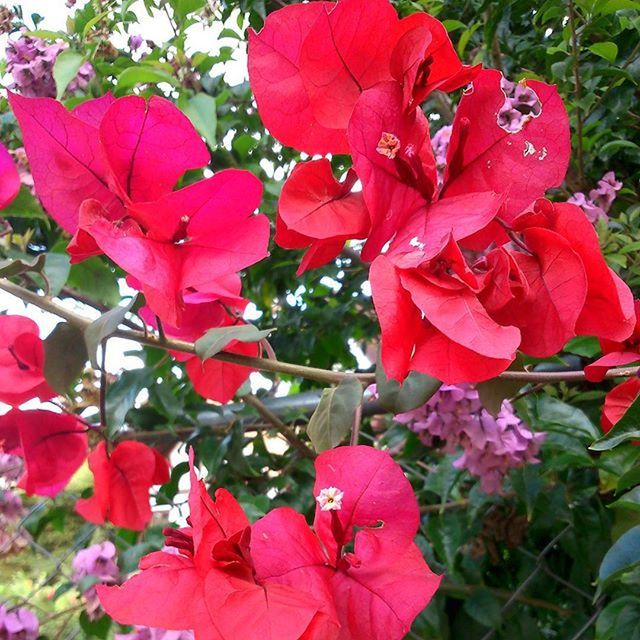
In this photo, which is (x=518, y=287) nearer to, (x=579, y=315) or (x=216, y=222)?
(x=579, y=315)

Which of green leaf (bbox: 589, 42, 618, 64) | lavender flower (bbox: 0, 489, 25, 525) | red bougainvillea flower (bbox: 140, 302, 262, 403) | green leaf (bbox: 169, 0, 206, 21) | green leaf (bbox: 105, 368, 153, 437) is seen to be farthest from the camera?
lavender flower (bbox: 0, 489, 25, 525)

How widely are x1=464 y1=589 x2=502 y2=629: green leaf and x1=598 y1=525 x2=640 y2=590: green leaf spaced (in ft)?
1.00

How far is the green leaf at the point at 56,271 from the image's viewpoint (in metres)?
0.47

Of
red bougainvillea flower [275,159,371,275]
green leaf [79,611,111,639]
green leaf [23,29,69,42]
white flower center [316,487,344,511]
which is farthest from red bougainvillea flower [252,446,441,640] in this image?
green leaf [23,29,69,42]

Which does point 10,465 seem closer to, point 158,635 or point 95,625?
point 95,625

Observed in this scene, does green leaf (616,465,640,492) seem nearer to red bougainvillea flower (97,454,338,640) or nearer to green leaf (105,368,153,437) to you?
red bougainvillea flower (97,454,338,640)

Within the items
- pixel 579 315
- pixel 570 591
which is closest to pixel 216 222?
pixel 579 315

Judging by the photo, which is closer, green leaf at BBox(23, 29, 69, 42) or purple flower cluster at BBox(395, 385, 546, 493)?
purple flower cluster at BBox(395, 385, 546, 493)

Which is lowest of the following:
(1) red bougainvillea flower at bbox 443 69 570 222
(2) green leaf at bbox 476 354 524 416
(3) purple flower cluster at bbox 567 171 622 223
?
(3) purple flower cluster at bbox 567 171 622 223

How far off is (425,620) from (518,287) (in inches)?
21.8

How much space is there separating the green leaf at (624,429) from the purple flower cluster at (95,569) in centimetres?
60

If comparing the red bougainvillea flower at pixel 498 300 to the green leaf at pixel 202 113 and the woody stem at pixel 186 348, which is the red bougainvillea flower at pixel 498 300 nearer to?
the woody stem at pixel 186 348

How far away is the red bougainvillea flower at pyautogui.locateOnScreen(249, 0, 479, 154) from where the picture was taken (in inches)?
12.6

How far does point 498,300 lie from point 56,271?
300 millimetres
